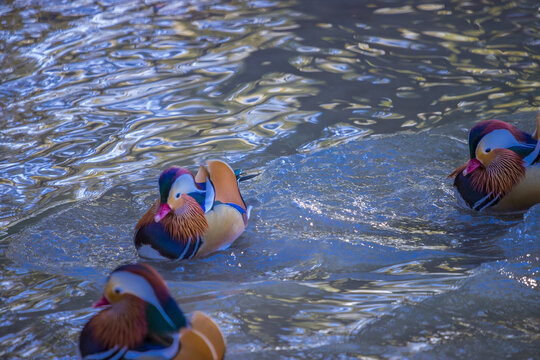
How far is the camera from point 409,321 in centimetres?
294

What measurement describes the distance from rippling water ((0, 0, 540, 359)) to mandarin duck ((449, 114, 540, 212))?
116mm

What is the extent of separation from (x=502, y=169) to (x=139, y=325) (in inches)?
101

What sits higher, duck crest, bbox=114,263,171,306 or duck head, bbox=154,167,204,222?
duck crest, bbox=114,263,171,306

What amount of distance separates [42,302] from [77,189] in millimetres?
1663

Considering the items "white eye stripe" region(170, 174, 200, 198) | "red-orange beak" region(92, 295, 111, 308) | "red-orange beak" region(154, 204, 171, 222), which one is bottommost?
"red-orange beak" region(154, 204, 171, 222)

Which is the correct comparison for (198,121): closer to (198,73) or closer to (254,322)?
(198,73)

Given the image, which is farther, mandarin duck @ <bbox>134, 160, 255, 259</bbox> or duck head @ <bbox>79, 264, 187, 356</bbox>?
mandarin duck @ <bbox>134, 160, 255, 259</bbox>

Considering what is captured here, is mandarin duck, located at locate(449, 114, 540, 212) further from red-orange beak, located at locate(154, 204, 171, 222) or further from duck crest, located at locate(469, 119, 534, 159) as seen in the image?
red-orange beak, located at locate(154, 204, 171, 222)

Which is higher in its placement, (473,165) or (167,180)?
(167,180)

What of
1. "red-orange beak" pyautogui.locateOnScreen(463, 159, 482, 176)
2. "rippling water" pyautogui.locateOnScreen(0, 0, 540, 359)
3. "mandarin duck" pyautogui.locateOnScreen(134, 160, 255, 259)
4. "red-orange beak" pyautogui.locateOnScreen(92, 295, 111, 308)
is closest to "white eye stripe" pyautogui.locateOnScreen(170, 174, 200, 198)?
"mandarin duck" pyautogui.locateOnScreen(134, 160, 255, 259)

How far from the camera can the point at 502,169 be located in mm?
3920

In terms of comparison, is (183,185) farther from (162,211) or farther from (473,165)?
(473,165)

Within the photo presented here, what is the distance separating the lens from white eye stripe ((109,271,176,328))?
235cm

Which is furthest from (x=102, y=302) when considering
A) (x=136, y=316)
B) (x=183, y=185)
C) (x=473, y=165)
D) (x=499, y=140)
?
(x=499, y=140)
